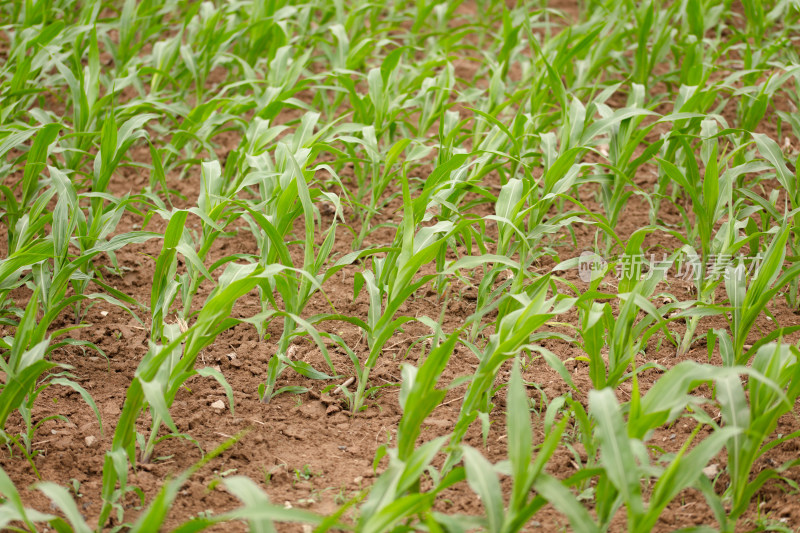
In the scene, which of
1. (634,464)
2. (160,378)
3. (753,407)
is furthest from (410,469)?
(753,407)

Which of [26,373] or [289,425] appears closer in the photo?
[26,373]

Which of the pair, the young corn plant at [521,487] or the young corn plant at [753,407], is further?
the young corn plant at [753,407]

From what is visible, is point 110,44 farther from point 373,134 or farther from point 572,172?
point 572,172

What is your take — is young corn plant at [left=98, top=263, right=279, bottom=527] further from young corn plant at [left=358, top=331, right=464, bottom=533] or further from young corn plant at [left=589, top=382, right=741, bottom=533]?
young corn plant at [left=589, top=382, right=741, bottom=533]

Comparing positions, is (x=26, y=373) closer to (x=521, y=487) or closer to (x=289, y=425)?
(x=289, y=425)

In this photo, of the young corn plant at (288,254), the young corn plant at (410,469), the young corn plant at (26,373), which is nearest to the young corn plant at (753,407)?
the young corn plant at (410,469)

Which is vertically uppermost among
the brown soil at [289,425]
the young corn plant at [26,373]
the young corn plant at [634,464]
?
the young corn plant at [634,464]

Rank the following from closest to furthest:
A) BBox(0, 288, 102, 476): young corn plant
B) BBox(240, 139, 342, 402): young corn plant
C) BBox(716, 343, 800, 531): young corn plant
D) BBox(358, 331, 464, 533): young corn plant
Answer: BBox(358, 331, 464, 533): young corn plant → BBox(716, 343, 800, 531): young corn plant → BBox(0, 288, 102, 476): young corn plant → BBox(240, 139, 342, 402): young corn plant

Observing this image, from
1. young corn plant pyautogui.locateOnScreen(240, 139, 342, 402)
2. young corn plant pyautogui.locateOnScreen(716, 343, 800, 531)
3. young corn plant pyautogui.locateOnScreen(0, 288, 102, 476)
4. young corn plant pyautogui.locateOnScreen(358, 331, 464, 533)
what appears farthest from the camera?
young corn plant pyautogui.locateOnScreen(240, 139, 342, 402)

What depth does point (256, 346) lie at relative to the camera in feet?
8.56

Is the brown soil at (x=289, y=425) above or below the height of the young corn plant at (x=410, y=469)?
below

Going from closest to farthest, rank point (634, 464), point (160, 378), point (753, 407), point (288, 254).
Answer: point (634, 464), point (753, 407), point (160, 378), point (288, 254)

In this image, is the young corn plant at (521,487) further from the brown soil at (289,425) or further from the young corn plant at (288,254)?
the young corn plant at (288,254)

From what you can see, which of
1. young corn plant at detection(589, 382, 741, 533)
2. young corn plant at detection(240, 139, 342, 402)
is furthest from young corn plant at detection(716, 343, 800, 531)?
young corn plant at detection(240, 139, 342, 402)
